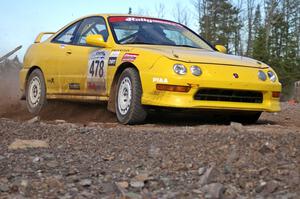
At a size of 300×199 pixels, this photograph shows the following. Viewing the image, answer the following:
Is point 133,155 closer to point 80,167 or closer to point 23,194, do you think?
point 80,167

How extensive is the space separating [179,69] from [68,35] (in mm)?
2745

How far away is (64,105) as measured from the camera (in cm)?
856

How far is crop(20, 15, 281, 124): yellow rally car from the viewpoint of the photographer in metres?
6.27

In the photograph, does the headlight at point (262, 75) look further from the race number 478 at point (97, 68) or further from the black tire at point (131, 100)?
the race number 478 at point (97, 68)

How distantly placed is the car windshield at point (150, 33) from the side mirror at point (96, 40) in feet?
0.65

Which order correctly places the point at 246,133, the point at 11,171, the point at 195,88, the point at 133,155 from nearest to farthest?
the point at 11,171 → the point at 133,155 → the point at 246,133 → the point at 195,88

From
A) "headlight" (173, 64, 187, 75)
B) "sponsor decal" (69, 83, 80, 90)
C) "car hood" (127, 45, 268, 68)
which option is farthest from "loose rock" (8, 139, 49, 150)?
"sponsor decal" (69, 83, 80, 90)

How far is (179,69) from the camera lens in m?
6.23

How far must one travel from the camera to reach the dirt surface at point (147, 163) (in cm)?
359

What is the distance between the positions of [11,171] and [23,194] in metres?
0.53

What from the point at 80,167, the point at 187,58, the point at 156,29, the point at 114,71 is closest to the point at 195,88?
the point at 187,58

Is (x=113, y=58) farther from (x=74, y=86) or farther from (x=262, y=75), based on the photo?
(x=262, y=75)

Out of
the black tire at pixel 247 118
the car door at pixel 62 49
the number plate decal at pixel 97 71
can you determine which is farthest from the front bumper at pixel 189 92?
the car door at pixel 62 49

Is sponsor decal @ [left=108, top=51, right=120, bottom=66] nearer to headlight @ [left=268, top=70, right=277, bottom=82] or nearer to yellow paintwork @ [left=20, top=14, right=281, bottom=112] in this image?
yellow paintwork @ [left=20, top=14, right=281, bottom=112]
